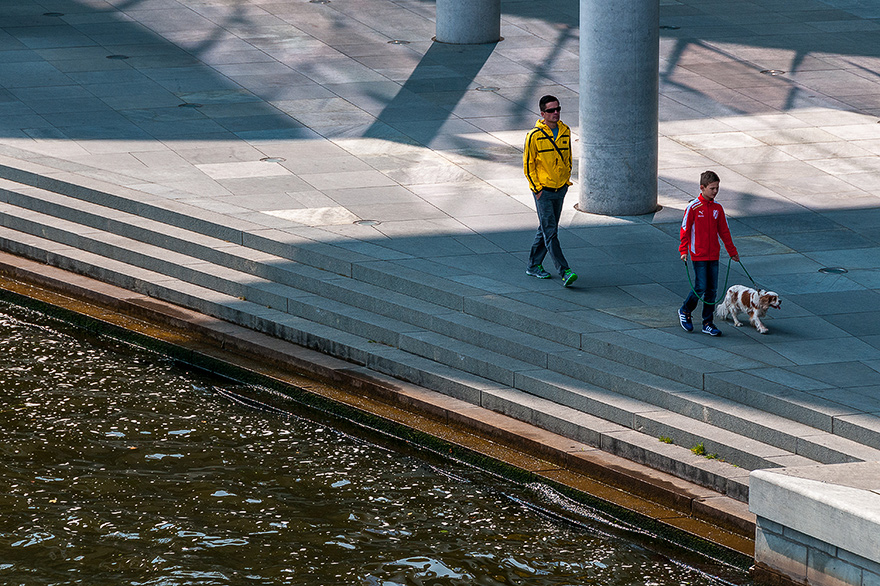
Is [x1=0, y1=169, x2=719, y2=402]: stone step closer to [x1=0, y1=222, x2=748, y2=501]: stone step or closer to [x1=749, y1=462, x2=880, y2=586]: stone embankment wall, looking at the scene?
[x1=0, y1=222, x2=748, y2=501]: stone step

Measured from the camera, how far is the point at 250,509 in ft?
30.9

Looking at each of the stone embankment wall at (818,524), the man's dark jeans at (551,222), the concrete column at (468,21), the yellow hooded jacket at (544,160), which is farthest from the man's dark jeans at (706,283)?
the concrete column at (468,21)

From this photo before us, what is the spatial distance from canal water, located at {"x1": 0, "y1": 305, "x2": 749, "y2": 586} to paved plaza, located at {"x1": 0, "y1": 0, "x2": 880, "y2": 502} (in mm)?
2013

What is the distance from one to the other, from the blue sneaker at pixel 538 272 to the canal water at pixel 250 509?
288 cm

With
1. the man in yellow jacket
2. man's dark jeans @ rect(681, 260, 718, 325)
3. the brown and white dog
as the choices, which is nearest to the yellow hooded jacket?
the man in yellow jacket

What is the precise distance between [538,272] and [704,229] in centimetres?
222

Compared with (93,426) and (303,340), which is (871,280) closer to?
(303,340)

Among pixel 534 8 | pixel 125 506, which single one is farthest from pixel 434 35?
pixel 125 506

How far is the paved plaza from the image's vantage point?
12.1 meters

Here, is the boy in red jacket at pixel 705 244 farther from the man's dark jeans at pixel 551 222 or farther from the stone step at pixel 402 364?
the man's dark jeans at pixel 551 222

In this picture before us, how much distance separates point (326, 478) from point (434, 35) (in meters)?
14.7

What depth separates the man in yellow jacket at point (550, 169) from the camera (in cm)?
1225

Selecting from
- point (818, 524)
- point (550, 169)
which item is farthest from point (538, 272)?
point (818, 524)

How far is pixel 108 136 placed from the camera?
17484 millimetres
